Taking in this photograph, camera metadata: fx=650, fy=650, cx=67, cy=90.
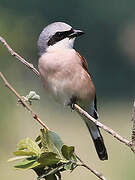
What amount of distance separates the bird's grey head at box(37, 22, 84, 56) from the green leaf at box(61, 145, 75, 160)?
4.17 ft

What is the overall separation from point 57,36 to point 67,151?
1441 mm

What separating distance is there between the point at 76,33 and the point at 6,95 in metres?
2.34

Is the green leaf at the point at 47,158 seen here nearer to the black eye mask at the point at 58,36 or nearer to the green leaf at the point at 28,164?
the green leaf at the point at 28,164

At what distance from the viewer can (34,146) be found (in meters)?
1.79

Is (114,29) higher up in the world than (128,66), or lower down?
higher up

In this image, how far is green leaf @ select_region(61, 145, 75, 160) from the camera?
1754 millimetres

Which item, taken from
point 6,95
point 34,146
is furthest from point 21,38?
point 34,146

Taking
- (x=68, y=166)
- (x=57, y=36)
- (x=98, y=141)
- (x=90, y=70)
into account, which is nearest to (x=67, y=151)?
(x=68, y=166)

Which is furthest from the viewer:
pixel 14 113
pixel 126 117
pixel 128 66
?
pixel 128 66

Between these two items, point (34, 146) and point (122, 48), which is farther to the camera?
point (122, 48)

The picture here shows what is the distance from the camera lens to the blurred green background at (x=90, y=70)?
5.98 meters

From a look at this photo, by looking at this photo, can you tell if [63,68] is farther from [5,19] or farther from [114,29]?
[114,29]

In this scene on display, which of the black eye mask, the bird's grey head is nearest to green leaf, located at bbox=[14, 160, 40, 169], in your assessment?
the bird's grey head

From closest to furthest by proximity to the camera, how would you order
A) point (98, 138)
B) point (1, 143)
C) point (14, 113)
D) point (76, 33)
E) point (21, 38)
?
point (76, 33) → point (98, 138) → point (1, 143) → point (14, 113) → point (21, 38)
